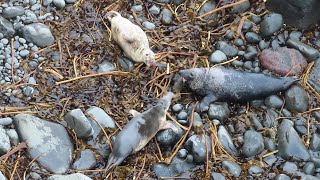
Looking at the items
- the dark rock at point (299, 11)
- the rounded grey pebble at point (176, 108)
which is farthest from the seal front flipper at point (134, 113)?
the dark rock at point (299, 11)

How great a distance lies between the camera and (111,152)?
15.2ft

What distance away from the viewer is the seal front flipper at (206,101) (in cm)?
507

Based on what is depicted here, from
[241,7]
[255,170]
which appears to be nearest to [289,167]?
[255,170]

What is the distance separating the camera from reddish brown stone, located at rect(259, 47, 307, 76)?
213 inches

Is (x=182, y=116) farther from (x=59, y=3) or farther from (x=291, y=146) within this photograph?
(x=59, y=3)

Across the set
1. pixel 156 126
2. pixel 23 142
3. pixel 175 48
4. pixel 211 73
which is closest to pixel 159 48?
pixel 175 48

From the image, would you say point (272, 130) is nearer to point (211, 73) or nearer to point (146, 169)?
point (211, 73)

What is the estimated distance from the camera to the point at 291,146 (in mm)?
4871

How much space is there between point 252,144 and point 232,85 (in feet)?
1.99

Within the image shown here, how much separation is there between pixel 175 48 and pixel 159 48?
0.15 m

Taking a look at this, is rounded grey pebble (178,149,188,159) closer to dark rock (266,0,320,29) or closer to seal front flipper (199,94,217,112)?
seal front flipper (199,94,217,112)

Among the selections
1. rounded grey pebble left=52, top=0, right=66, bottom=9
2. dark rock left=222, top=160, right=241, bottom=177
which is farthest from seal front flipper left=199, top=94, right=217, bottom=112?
rounded grey pebble left=52, top=0, right=66, bottom=9

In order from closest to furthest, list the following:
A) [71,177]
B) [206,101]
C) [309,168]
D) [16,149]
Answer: [71,177] → [16,149] → [309,168] → [206,101]

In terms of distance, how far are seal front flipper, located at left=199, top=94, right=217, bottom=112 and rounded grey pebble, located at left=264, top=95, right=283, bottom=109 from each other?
476 mm
